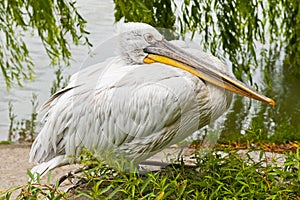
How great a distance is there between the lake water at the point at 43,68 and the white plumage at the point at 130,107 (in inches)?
85.2

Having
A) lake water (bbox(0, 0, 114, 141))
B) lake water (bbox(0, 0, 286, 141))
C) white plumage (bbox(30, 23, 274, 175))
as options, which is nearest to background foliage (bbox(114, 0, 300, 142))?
lake water (bbox(0, 0, 286, 141))

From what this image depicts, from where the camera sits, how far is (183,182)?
1.15 meters

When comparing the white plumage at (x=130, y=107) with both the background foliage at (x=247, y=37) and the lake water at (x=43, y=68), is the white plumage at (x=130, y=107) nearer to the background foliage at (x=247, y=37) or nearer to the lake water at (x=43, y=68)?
the background foliage at (x=247, y=37)

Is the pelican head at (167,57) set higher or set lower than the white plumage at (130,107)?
higher

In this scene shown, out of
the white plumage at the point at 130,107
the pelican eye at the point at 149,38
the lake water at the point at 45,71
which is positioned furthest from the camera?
the lake water at the point at 45,71

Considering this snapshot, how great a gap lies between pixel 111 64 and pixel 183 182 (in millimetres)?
345

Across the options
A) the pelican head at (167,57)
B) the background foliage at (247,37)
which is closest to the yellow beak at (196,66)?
the pelican head at (167,57)

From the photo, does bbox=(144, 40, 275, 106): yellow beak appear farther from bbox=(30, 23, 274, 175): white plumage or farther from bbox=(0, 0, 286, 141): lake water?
bbox=(0, 0, 286, 141): lake water

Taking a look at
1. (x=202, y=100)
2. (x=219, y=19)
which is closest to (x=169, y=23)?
(x=219, y=19)

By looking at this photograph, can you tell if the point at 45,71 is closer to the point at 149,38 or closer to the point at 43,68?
the point at 43,68

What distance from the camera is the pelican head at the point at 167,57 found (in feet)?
4.01

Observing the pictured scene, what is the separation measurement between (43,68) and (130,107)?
3181mm

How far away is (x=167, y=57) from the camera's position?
4.20ft

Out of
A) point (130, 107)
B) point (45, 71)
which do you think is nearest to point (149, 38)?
point (130, 107)
